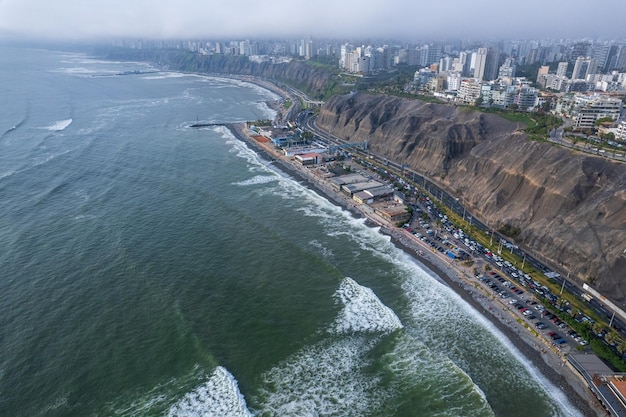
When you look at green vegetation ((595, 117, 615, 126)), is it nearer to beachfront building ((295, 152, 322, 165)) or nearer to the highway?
the highway

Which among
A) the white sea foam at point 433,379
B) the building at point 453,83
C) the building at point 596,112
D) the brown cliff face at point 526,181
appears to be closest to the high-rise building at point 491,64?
the building at point 453,83

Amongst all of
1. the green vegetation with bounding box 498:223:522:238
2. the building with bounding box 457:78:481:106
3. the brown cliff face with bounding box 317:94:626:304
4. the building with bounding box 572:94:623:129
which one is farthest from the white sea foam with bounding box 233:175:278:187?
the building with bounding box 457:78:481:106

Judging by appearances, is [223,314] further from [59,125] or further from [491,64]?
[491,64]

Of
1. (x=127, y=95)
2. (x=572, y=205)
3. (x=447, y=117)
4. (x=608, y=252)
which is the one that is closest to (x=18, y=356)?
(x=608, y=252)

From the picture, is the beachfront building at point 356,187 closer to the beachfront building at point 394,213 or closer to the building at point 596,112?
the beachfront building at point 394,213

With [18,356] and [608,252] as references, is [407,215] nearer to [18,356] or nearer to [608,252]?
[608,252]

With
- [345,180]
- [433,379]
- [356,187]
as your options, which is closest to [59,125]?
[345,180]
